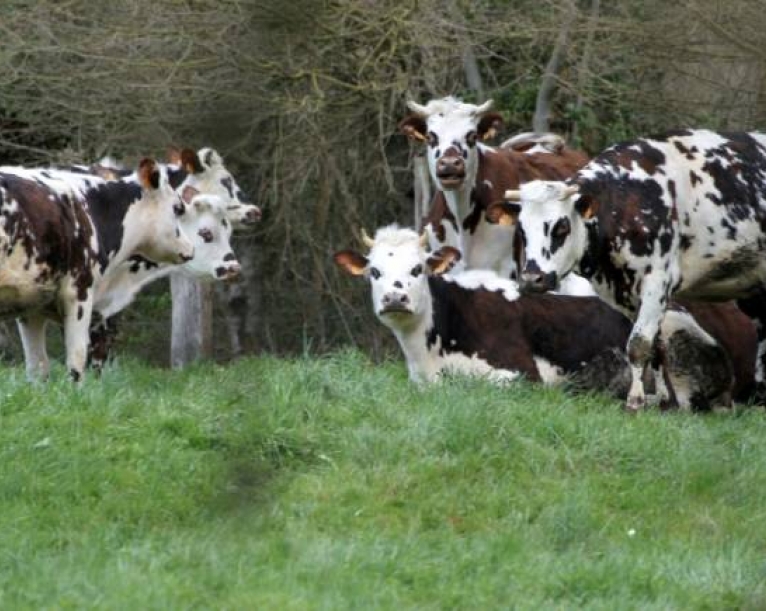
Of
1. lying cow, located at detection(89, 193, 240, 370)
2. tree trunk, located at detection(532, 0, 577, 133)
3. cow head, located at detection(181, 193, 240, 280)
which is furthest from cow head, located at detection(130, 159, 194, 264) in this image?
tree trunk, located at detection(532, 0, 577, 133)

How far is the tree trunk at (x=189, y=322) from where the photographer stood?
64.2ft

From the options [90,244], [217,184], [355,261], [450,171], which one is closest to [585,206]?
[355,261]

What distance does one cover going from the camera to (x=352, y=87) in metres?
18.3

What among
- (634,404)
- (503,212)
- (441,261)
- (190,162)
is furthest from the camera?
(190,162)

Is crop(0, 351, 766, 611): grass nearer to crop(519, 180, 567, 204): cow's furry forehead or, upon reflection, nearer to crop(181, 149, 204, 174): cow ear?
crop(519, 180, 567, 204): cow's furry forehead

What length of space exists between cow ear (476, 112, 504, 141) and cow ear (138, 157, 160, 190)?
254 cm

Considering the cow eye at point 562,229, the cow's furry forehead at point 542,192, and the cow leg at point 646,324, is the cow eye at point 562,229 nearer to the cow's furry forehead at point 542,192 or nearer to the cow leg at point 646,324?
the cow's furry forehead at point 542,192

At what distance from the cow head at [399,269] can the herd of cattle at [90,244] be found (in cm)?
168

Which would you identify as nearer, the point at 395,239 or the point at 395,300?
the point at 395,300

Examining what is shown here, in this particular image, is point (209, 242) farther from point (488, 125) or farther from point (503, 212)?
point (503, 212)

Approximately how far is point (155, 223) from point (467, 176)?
2.37 m

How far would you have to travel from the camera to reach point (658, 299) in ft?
39.0

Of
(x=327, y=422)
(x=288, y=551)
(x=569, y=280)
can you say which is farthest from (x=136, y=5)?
(x=288, y=551)

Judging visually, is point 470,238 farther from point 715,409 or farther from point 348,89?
point 348,89
